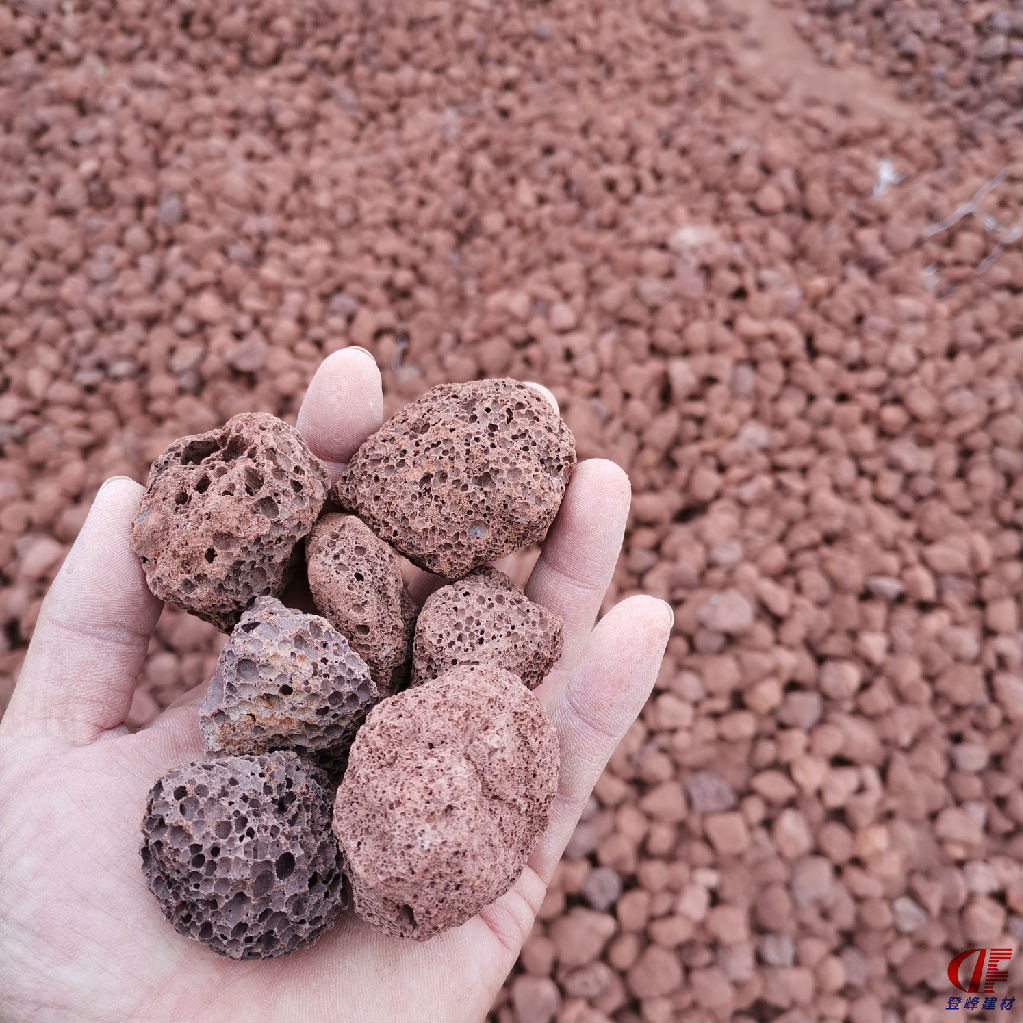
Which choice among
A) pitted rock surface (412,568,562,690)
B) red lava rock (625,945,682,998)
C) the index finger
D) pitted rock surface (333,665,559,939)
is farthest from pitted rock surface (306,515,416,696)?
red lava rock (625,945,682,998)

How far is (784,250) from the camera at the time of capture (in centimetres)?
384

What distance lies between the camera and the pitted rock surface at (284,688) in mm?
1831

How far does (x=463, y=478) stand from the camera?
2.11 meters

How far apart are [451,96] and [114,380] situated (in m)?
2.11

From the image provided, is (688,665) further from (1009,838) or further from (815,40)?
(815,40)

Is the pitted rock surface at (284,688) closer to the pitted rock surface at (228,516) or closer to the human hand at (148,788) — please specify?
the pitted rock surface at (228,516)

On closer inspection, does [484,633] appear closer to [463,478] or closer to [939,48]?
[463,478]

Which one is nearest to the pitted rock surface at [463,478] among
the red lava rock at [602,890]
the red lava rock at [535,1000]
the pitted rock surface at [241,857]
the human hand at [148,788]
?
the human hand at [148,788]

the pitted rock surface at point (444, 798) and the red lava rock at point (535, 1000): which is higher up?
the pitted rock surface at point (444, 798)

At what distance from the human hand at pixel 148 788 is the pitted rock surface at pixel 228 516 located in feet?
0.56

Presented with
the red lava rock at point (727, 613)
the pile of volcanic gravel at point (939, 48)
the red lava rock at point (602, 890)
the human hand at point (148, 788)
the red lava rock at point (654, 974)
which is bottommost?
the red lava rock at point (654, 974)

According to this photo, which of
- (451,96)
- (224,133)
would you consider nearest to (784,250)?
(451,96)

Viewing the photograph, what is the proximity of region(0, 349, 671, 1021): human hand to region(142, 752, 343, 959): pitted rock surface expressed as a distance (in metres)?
0.17

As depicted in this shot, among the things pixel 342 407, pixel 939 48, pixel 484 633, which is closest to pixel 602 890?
pixel 484 633
